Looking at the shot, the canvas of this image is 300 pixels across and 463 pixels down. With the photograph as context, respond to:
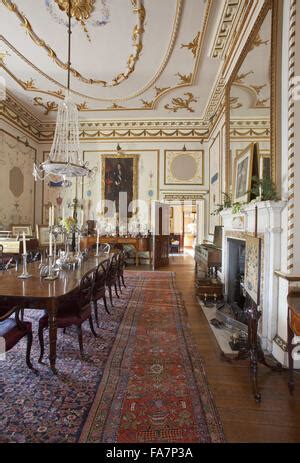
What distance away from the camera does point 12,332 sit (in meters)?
2.16

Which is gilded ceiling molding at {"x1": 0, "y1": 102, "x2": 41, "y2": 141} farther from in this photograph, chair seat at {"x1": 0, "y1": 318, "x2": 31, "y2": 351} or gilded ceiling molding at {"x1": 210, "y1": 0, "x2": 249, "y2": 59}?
chair seat at {"x1": 0, "y1": 318, "x2": 31, "y2": 351}

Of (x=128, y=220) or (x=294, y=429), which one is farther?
(x=128, y=220)

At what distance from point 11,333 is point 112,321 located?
1.63m

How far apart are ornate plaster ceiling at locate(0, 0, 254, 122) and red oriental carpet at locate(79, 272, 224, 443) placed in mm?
4936

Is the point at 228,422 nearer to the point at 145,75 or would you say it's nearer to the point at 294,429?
the point at 294,429

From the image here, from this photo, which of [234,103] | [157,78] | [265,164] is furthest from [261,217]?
[157,78]

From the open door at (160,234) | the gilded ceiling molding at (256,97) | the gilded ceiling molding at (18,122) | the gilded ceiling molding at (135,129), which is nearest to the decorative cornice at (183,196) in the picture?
the open door at (160,234)

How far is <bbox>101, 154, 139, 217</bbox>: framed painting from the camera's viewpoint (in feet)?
29.4

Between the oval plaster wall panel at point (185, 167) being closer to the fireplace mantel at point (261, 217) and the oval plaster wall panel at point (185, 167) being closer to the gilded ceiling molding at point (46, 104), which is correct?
the gilded ceiling molding at point (46, 104)

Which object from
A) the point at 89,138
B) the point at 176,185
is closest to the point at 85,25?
the point at 89,138

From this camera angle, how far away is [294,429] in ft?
5.62

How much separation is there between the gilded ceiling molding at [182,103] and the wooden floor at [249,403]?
21.9 feet

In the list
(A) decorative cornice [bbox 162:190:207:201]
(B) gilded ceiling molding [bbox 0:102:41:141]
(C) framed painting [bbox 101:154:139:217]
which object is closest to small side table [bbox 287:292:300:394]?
(A) decorative cornice [bbox 162:190:207:201]

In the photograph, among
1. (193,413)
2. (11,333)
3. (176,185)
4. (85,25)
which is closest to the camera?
(193,413)
